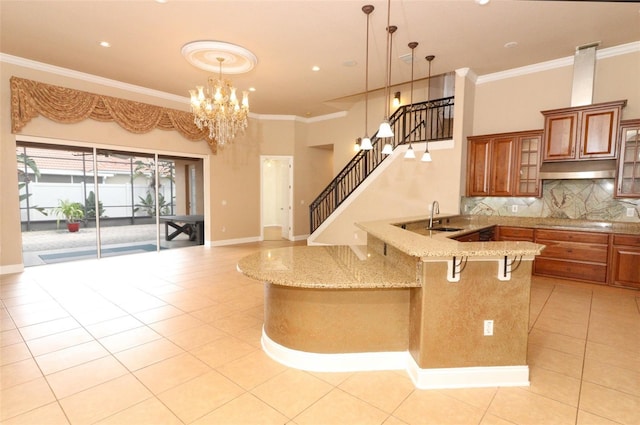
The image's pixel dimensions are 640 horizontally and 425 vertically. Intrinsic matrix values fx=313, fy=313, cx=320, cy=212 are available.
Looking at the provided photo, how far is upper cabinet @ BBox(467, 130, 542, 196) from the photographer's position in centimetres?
523

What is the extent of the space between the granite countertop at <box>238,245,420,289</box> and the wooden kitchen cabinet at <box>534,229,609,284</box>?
339 cm

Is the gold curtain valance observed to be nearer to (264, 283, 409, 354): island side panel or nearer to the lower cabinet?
(264, 283, 409, 354): island side panel

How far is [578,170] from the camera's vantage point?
4855 mm

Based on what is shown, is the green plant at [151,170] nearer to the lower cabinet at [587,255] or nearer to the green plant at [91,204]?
the green plant at [91,204]

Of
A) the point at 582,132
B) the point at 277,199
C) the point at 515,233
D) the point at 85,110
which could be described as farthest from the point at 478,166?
the point at 277,199

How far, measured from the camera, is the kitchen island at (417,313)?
231 centimetres

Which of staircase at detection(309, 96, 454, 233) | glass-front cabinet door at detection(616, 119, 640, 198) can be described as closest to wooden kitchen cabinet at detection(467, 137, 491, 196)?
staircase at detection(309, 96, 454, 233)

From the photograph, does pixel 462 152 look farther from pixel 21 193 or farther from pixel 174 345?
pixel 21 193

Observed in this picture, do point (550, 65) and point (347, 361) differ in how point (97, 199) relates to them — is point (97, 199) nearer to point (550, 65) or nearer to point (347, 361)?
point (347, 361)

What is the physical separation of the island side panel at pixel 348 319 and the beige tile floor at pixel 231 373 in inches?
A: 9.0

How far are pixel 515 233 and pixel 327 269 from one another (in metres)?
3.94

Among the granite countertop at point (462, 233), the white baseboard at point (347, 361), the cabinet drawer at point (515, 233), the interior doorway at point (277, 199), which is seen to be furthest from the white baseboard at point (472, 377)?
the interior doorway at point (277, 199)

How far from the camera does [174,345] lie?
9.82 feet

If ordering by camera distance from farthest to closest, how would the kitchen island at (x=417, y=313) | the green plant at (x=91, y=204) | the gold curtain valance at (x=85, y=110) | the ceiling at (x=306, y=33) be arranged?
the green plant at (x=91, y=204), the gold curtain valance at (x=85, y=110), the ceiling at (x=306, y=33), the kitchen island at (x=417, y=313)
